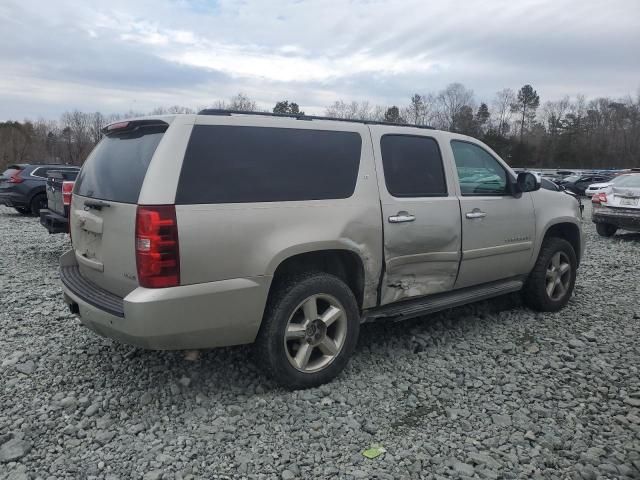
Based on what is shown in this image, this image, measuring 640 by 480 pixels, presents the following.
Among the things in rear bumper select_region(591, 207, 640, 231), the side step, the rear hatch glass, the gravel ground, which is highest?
the rear hatch glass

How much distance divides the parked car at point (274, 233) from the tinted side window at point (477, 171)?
2 centimetres

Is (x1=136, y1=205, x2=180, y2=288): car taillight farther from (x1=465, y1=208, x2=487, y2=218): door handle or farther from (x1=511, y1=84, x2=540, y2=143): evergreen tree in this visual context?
(x1=511, y1=84, x2=540, y2=143): evergreen tree

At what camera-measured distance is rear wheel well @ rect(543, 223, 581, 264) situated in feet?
18.3

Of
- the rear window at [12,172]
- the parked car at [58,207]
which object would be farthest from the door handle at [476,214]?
the rear window at [12,172]

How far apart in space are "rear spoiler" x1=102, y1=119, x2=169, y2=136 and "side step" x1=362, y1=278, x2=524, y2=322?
2.03 meters

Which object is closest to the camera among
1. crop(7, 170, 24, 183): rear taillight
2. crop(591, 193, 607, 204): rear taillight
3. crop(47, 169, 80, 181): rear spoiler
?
crop(47, 169, 80, 181): rear spoiler

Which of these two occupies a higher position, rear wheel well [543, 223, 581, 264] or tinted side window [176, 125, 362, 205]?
tinted side window [176, 125, 362, 205]

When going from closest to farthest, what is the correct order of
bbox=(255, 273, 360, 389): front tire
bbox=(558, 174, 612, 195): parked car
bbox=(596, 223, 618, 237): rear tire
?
bbox=(255, 273, 360, 389): front tire < bbox=(596, 223, 618, 237): rear tire < bbox=(558, 174, 612, 195): parked car

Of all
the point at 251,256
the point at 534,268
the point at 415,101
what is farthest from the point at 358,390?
the point at 415,101

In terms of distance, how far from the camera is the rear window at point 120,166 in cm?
319

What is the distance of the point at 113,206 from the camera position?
3223 millimetres

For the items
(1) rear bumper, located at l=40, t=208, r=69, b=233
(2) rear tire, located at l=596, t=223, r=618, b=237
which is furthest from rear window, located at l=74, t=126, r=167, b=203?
(2) rear tire, located at l=596, t=223, r=618, b=237

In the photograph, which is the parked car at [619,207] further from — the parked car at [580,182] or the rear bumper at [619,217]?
the parked car at [580,182]

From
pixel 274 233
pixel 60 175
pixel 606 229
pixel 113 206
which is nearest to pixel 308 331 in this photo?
pixel 274 233
